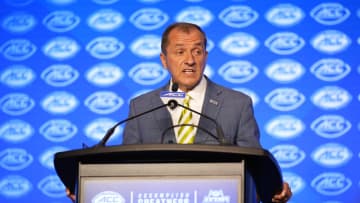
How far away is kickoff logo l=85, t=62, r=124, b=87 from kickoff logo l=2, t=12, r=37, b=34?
0.43 m

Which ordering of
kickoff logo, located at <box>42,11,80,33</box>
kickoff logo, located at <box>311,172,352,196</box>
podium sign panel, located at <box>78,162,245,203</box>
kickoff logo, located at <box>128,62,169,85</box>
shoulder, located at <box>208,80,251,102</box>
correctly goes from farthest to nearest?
kickoff logo, located at <box>42,11,80,33</box> → kickoff logo, located at <box>128,62,169,85</box> → kickoff logo, located at <box>311,172,352,196</box> → shoulder, located at <box>208,80,251,102</box> → podium sign panel, located at <box>78,162,245,203</box>

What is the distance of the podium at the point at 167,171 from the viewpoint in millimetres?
1916

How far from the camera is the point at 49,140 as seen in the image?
12.6ft

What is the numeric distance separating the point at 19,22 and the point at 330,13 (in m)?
1.69

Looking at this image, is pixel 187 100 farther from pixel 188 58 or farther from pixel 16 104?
pixel 16 104

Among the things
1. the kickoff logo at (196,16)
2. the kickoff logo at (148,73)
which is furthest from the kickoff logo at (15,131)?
the kickoff logo at (196,16)

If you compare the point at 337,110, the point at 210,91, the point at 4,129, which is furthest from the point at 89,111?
the point at 337,110

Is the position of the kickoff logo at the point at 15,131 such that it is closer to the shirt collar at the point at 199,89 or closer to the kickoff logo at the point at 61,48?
the kickoff logo at the point at 61,48

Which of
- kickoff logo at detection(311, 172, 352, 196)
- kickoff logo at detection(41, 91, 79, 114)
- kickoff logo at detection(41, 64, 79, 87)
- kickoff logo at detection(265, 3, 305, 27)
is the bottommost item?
kickoff logo at detection(311, 172, 352, 196)

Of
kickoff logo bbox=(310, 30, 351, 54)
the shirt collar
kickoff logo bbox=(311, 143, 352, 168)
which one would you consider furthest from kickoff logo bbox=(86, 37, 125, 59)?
kickoff logo bbox=(311, 143, 352, 168)

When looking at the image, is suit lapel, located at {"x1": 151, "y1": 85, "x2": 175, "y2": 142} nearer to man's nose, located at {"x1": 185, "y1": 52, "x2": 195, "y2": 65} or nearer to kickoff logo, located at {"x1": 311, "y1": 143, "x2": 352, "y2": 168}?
man's nose, located at {"x1": 185, "y1": 52, "x2": 195, "y2": 65}

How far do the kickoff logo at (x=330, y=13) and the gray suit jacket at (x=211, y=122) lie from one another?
104cm

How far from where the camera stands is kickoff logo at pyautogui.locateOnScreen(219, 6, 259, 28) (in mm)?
3869

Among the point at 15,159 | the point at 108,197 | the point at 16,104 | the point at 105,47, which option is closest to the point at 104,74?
the point at 105,47
